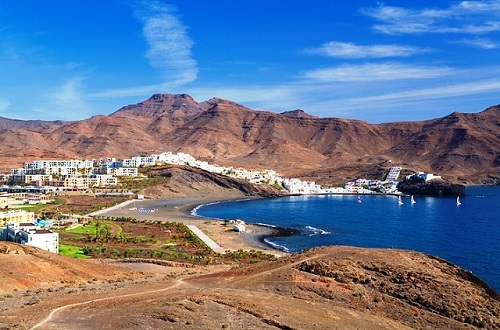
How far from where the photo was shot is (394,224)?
98.2m

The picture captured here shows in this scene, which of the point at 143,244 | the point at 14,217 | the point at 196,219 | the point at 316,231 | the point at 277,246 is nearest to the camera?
the point at 143,244

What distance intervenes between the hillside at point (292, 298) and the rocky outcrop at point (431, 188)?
148 meters

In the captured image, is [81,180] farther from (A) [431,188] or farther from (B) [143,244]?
(A) [431,188]

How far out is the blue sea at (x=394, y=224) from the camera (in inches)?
2712

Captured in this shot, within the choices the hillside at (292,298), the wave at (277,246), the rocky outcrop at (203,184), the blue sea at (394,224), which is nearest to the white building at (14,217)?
the hillside at (292,298)

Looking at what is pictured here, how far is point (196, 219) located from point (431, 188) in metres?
107

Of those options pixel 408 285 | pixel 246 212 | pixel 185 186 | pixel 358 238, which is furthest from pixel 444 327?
pixel 185 186

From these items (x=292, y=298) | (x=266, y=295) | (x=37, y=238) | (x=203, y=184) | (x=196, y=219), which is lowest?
(x=196, y=219)

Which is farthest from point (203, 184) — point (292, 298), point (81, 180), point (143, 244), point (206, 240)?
point (292, 298)

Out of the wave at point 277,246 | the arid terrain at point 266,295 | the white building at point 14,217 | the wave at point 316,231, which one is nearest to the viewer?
the arid terrain at point 266,295

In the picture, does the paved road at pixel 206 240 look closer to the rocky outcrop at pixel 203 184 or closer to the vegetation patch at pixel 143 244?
the vegetation patch at pixel 143 244

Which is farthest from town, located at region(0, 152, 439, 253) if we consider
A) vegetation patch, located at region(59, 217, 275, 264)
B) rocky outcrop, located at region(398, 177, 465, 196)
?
vegetation patch, located at region(59, 217, 275, 264)

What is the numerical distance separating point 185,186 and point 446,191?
87.7 m

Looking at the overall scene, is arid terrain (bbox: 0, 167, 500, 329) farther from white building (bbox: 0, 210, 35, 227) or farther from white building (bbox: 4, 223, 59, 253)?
white building (bbox: 0, 210, 35, 227)
